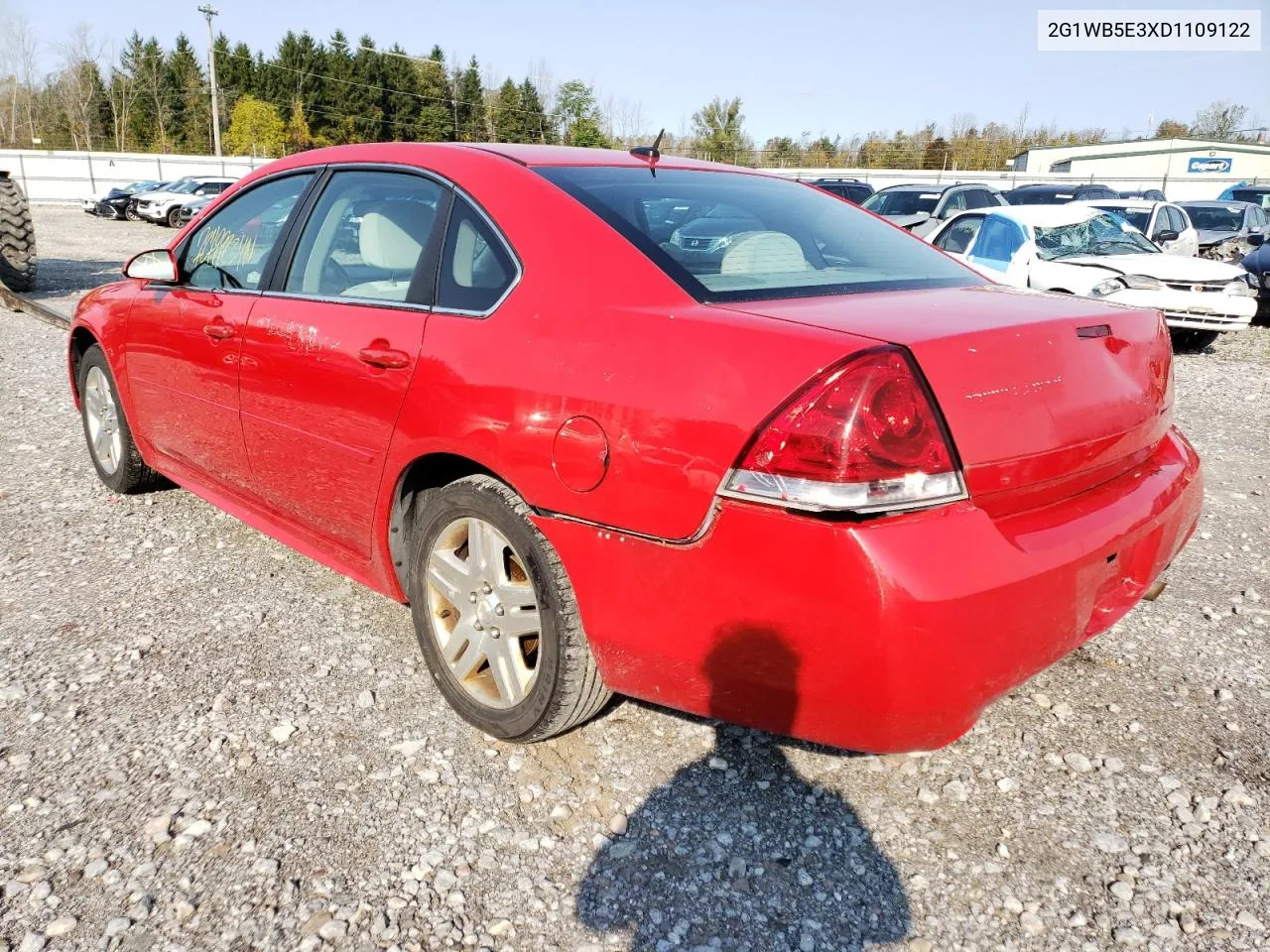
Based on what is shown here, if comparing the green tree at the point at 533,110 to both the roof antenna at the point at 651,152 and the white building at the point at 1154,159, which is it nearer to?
the white building at the point at 1154,159

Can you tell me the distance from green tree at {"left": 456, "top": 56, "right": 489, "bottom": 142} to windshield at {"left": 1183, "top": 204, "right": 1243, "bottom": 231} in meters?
67.5

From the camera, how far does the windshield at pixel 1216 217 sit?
17109mm

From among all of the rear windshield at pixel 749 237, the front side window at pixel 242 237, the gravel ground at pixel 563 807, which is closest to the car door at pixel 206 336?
the front side window at pixel 242 237

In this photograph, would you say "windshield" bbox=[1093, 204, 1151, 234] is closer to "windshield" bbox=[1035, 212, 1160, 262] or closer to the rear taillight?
"windshield" bbox=[1035, 212, 1160, 262]

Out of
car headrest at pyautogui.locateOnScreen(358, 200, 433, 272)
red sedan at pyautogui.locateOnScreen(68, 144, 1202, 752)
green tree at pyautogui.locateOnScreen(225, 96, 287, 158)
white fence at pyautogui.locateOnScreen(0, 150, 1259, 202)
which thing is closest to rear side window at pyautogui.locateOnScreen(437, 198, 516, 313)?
red sedan at pyautogui.locateOnScreen(68, 144, 1202, 752)

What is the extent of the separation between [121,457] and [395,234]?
2389 mm

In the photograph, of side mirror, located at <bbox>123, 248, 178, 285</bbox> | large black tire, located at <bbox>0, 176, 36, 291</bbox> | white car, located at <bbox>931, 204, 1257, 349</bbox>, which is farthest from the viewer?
large black tire, located at <bbox>0, 176, 36, 291</bbox>

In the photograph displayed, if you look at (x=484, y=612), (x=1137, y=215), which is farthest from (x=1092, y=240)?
(x=484, y=612)

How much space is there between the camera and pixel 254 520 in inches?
135

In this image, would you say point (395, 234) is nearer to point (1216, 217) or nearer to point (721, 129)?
point (1216, 217)

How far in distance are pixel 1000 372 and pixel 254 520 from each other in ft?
8.59

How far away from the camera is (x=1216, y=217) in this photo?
17422mm

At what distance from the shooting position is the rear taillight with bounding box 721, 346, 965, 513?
5.86 feet

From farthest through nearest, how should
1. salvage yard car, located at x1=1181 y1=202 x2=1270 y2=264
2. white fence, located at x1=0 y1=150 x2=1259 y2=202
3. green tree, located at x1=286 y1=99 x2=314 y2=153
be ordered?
green tree, located at x1=286 y1=99 x2=314 y2=153 → white fence, located at x1=0 y1=150 x2=1259 y2=202 → salvage yard car, located at x1=1181 y1=202 x2=1270 y2=264
